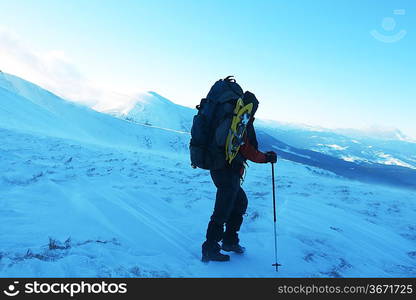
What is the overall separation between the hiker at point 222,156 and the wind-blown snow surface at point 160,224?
1.26 ft

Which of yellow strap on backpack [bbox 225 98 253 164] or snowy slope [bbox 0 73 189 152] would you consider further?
snowy slope [bbox 0 73 189 152]

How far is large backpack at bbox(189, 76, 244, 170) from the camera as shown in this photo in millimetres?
3898

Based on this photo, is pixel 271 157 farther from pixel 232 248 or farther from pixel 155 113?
pixel 155 113

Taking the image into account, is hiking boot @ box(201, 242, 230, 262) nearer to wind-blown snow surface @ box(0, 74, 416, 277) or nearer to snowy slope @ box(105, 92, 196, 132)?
wind-blown snow surface @ box(0, 74, 416, 277)

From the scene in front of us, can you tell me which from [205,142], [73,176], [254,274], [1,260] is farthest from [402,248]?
[73,176]

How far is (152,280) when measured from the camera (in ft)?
10.8

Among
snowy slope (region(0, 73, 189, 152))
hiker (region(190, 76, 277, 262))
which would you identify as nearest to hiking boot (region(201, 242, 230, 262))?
hiker (region(190, 76, 277, 262))

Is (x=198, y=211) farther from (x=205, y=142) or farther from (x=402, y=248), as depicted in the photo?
(x=402, y=248)

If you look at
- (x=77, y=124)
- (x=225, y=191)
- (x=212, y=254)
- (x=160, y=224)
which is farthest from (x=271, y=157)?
(x=77, y=124)

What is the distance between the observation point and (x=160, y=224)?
5422mm

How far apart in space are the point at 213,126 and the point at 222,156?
399mm

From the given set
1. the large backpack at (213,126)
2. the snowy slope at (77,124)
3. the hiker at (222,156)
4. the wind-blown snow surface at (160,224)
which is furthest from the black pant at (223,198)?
the snowy slope at (77,124)

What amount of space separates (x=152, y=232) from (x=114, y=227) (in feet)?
1.96

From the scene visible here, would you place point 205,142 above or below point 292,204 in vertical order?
above
